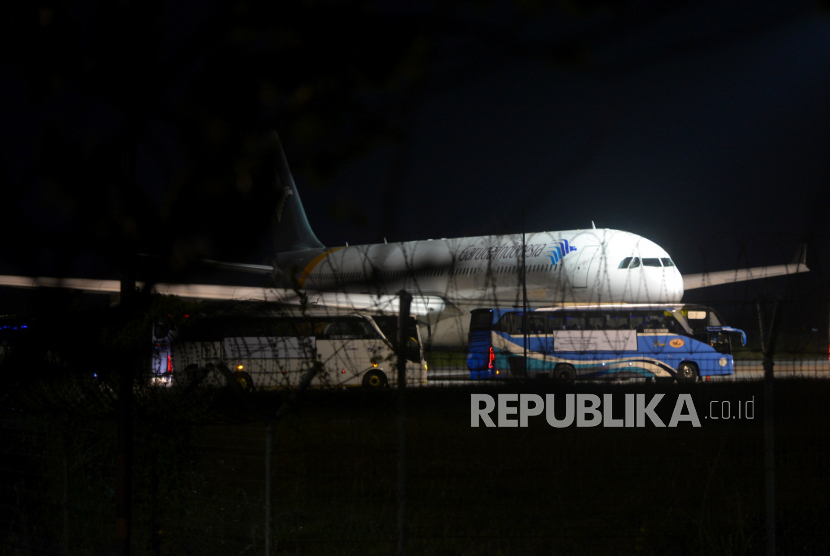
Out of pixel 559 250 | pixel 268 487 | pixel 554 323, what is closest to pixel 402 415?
pixel 268 487

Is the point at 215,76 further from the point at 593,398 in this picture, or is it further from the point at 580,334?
the point at 593,398

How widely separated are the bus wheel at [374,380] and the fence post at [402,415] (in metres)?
0.30

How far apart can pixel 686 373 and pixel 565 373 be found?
4.80 ft

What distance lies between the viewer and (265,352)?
4.33 meters

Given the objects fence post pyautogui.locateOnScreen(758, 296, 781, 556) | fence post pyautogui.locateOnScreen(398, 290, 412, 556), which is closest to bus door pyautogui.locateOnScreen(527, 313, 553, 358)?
fence post pyautogui.locateOnScreen(398, 290, 412, 556)

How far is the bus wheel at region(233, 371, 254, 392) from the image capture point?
14.0 feet

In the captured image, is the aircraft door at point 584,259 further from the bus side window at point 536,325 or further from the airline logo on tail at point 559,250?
the bus side window at point 536,325

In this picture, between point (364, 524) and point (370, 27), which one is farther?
point (364, 524)

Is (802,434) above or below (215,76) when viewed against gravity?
below

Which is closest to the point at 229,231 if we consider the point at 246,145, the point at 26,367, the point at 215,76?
the point at 246,145

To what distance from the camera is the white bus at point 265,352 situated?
4152mm

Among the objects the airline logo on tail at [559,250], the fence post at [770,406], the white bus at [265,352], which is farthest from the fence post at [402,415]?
the airline logo on tail at [559,250]

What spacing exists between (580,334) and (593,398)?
762 mm

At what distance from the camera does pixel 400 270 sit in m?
1.83
